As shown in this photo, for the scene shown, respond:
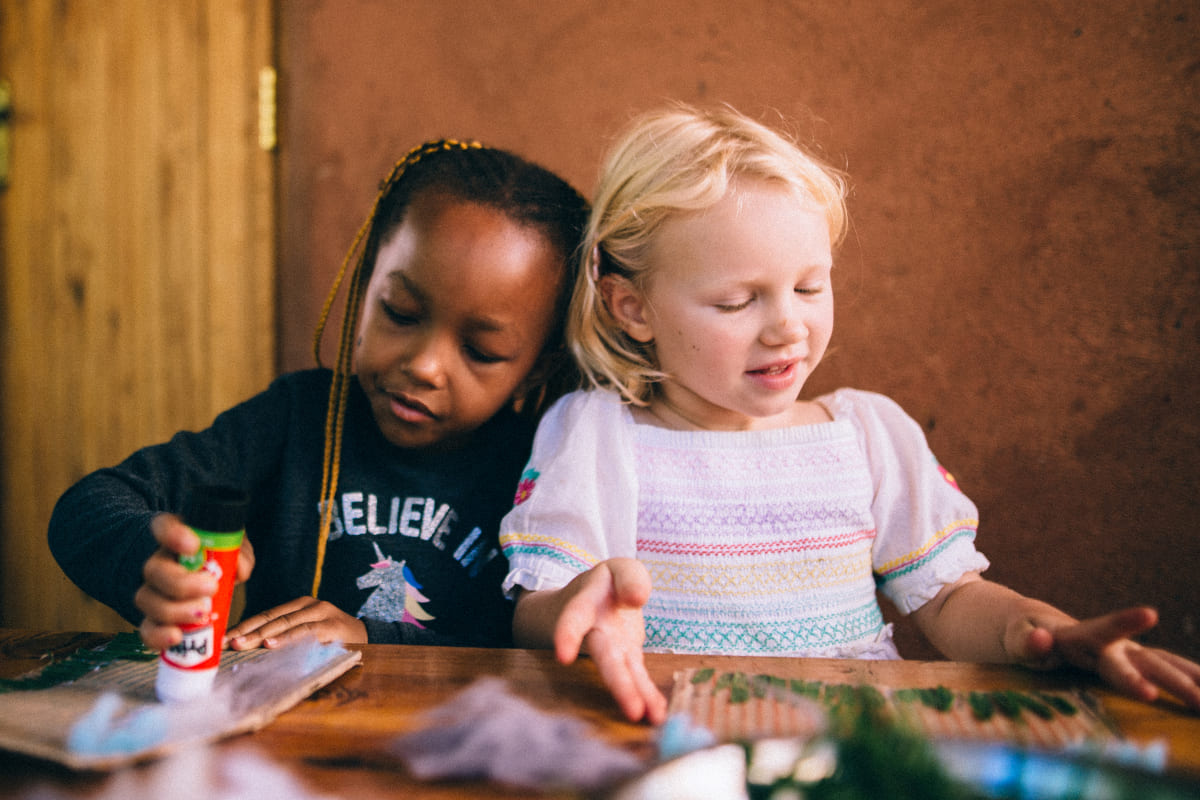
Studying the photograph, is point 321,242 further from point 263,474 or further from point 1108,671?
point 1108,671

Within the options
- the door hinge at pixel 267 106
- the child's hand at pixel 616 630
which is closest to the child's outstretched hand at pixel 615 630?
the child's hand at pixel 616 630

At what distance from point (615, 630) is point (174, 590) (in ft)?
1.32

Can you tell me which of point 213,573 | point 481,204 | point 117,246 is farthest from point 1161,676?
point 117,246

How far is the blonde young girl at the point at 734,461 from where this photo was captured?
102 cm

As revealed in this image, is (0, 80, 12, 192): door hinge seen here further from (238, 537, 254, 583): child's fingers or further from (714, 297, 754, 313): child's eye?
(714, 297, 754, 313): child's eye

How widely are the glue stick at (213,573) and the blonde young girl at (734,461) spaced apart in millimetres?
376

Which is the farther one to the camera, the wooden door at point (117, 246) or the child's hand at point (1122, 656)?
the wooden door at point (117, 246)

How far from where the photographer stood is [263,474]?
1236 millimetres

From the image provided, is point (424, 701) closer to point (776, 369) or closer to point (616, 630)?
point (616, 630)

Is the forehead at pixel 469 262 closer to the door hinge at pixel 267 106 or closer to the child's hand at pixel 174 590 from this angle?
the child's hand at pixel 174 590

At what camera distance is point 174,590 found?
64cm

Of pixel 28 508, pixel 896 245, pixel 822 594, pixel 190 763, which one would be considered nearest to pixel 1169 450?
pixel 896 245

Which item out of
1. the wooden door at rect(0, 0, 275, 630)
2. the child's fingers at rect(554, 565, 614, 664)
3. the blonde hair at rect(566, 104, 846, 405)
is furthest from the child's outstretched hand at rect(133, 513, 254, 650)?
the wooden door at rect(0, 0, 275, 630)

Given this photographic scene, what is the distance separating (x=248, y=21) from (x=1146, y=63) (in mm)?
1784
